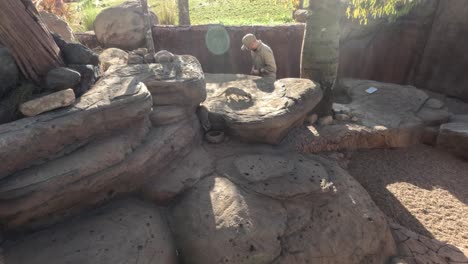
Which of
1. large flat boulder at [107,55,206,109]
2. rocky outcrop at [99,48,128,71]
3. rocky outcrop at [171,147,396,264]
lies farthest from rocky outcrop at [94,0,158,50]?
rocky outcrop at [171,147,396,264]

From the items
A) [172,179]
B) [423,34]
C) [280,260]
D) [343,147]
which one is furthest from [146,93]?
[423,34]

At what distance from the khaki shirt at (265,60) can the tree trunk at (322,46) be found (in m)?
0.80

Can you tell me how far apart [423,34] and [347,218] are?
551 cm

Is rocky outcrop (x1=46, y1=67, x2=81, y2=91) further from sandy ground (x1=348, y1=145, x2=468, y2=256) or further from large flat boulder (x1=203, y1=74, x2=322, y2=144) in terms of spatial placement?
sandy ground (x1=348, y1=145, x2=468, y2=256)

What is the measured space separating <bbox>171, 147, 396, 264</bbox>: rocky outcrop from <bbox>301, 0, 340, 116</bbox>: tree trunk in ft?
5.78

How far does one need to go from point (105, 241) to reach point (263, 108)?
8.39 feet

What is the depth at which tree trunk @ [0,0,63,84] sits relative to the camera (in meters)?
2.89

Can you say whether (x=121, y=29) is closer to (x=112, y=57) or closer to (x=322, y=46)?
(x=112, y=57)

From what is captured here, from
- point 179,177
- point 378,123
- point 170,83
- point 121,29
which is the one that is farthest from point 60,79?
point 121,29

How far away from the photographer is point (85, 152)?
2.86 metres

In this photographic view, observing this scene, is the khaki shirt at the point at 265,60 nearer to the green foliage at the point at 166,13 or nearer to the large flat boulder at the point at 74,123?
the large flat boulder at the point at 74,123

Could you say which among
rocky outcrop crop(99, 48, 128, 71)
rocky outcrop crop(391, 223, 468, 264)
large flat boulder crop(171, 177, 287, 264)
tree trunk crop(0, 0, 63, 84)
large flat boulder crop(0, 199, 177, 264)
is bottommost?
rocky outcrop crop(391, 223, 468, 264)

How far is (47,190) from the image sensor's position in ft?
8.32

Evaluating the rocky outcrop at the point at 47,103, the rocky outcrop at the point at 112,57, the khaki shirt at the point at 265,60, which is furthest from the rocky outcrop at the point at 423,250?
the rocky outcrop at the point at 112,57
